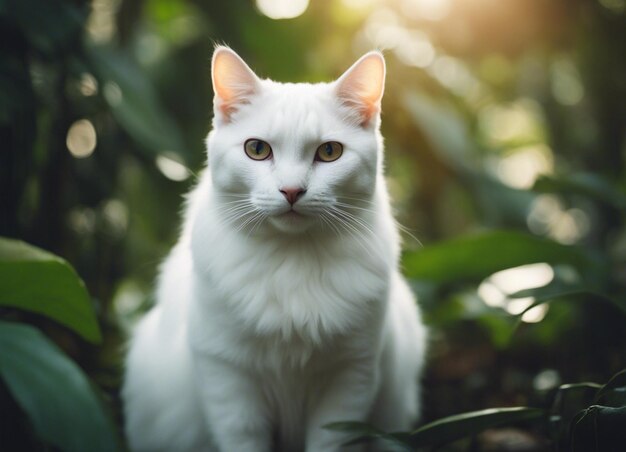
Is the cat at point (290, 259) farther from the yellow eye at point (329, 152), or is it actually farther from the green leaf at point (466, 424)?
the green leaf at point (466, 424)

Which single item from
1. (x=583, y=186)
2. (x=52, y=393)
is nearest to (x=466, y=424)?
(x=52, y=393)

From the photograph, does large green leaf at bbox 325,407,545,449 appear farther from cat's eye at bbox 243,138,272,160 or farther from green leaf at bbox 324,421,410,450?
cat's eye at bbox 243,138,272,160

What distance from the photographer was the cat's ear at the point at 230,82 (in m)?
1.46

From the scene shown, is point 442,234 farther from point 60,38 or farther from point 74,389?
point 74,389

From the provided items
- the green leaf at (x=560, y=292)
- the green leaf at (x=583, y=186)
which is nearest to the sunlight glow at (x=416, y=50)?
the green leaf at (x=583, y=186)

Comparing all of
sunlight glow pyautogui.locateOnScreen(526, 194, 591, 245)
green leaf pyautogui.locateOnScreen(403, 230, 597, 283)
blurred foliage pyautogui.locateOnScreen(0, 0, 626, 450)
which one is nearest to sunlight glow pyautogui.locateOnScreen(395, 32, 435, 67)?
blurred foliage pyautogui.locateOnScreen(0, 0, 626, 450)

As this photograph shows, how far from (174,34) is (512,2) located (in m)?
1.75

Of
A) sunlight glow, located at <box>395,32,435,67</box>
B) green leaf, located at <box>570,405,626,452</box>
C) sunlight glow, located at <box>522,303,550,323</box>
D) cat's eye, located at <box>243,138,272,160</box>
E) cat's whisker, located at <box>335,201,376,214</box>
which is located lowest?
green leaf, located at <box>570,405,626,452</box>

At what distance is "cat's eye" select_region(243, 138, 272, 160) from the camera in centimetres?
144

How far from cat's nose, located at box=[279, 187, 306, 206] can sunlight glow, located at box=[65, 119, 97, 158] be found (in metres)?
1.45

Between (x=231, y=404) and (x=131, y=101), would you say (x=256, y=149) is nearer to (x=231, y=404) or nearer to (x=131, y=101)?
(x=231, y=404)

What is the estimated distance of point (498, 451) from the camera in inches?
74.6

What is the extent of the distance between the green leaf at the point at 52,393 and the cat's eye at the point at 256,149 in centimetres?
57

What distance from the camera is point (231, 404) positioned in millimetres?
1539
